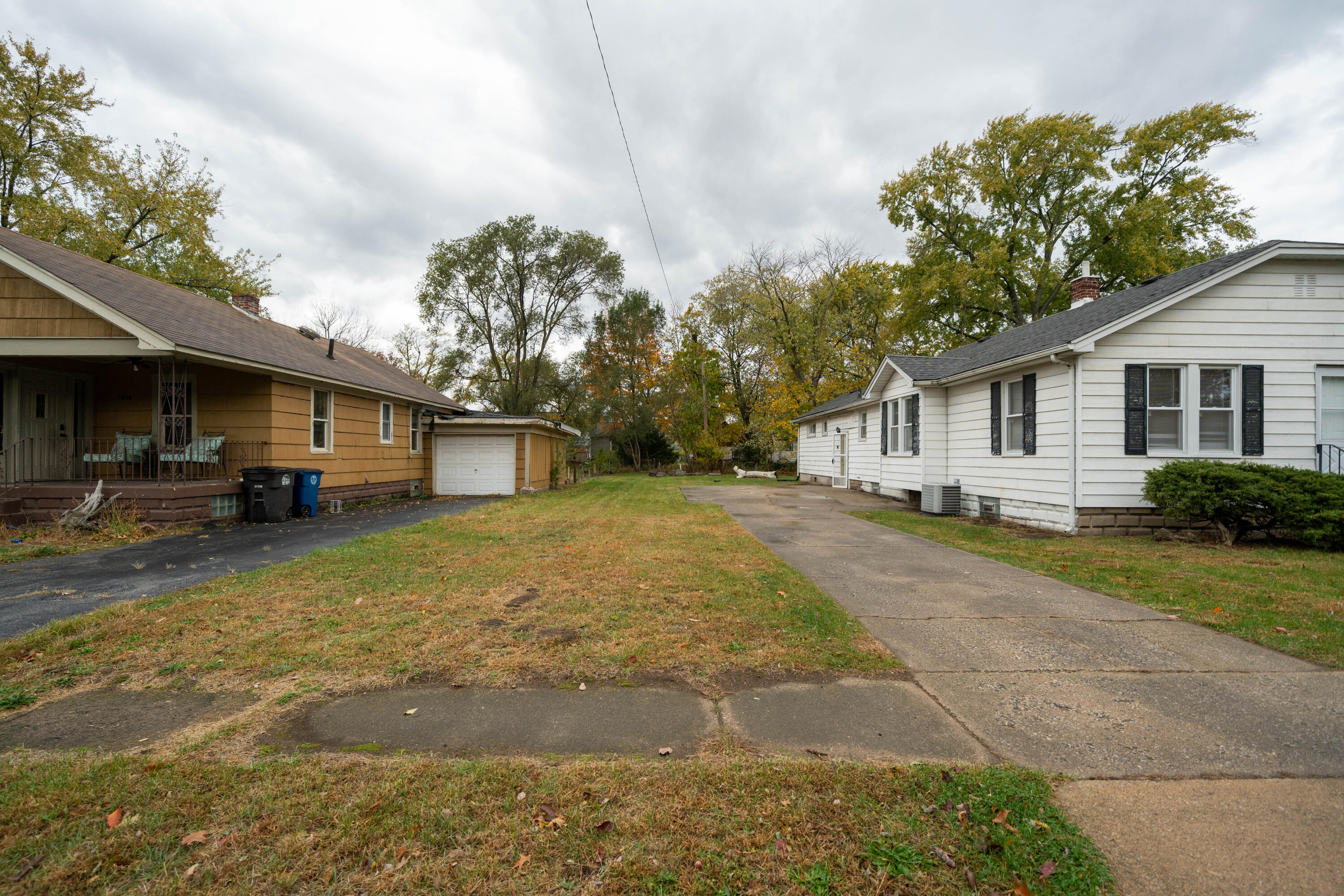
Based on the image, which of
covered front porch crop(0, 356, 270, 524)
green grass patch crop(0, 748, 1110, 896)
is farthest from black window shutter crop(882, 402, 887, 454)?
covered front porch crop(0, 356, 270, 524)

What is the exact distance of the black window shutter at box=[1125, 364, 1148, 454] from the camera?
9562mm

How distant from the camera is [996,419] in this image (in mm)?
11922

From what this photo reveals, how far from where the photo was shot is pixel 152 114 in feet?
62.7

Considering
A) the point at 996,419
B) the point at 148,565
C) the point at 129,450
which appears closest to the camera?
the point at 148,565

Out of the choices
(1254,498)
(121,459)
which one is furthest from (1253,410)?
(121,459)

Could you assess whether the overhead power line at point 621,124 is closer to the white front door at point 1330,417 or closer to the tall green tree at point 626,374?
the white front door at point 1330,417

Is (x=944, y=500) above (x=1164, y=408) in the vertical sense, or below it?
below

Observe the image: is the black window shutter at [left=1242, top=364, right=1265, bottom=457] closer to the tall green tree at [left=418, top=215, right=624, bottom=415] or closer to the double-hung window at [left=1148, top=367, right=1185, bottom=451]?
the double-hung window at [left=1148, top=367, right=1185, bottom=451]

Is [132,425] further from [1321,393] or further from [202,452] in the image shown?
[1321,393]

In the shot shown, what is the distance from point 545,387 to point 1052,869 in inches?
1378

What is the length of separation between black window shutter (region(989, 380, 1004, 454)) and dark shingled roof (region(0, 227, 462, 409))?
600 inches

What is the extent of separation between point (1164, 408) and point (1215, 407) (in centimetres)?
84

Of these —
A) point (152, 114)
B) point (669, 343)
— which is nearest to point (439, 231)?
point (152, 114)

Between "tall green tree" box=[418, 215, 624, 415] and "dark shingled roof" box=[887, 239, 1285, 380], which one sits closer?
"dark shingled roof" box=[887, 239, 1285, 380]
